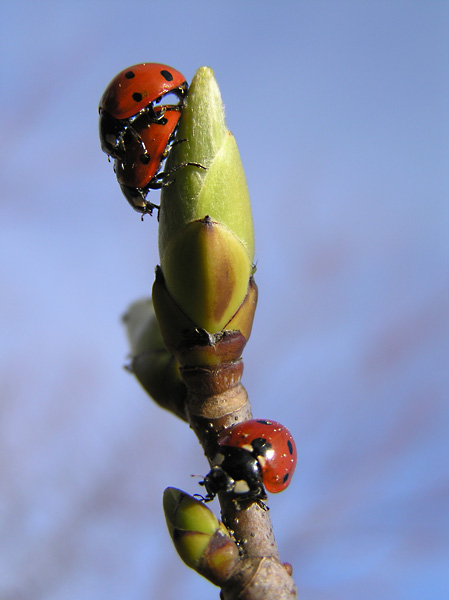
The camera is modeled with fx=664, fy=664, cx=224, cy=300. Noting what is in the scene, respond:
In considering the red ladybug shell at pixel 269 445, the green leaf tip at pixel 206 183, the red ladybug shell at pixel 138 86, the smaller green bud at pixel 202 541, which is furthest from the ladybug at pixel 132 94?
the smaller green bud at pixel 202 541

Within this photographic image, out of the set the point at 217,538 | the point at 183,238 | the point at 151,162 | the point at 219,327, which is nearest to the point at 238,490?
the point at 217,538

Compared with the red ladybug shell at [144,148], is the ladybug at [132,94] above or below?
above

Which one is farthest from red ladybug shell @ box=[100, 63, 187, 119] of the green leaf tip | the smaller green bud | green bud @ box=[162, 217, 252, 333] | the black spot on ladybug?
the smaller green bud

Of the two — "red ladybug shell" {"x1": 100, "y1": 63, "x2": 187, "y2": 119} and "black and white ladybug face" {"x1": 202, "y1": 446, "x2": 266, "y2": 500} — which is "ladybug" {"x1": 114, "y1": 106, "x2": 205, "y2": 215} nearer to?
"red ladybug shell" {"x1": 100, "y1": 63, "x2": 187, "y2": 119}

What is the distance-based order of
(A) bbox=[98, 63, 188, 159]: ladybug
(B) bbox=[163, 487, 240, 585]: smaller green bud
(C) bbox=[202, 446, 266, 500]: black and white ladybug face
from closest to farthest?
(B) bbox=[163, 487, 240, 585]: smaller green bud
(C) bbox=[202, 446, 266, 500]: black and white ladybug face
(A) bbox=[98, 63, 188, 159]: ladybug

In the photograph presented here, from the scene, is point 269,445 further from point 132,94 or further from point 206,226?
point 132,94

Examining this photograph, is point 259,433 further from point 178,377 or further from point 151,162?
point 151,162

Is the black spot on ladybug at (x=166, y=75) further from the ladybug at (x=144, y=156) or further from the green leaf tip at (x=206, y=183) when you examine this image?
the green leaf tip at (x=206, y=183)
